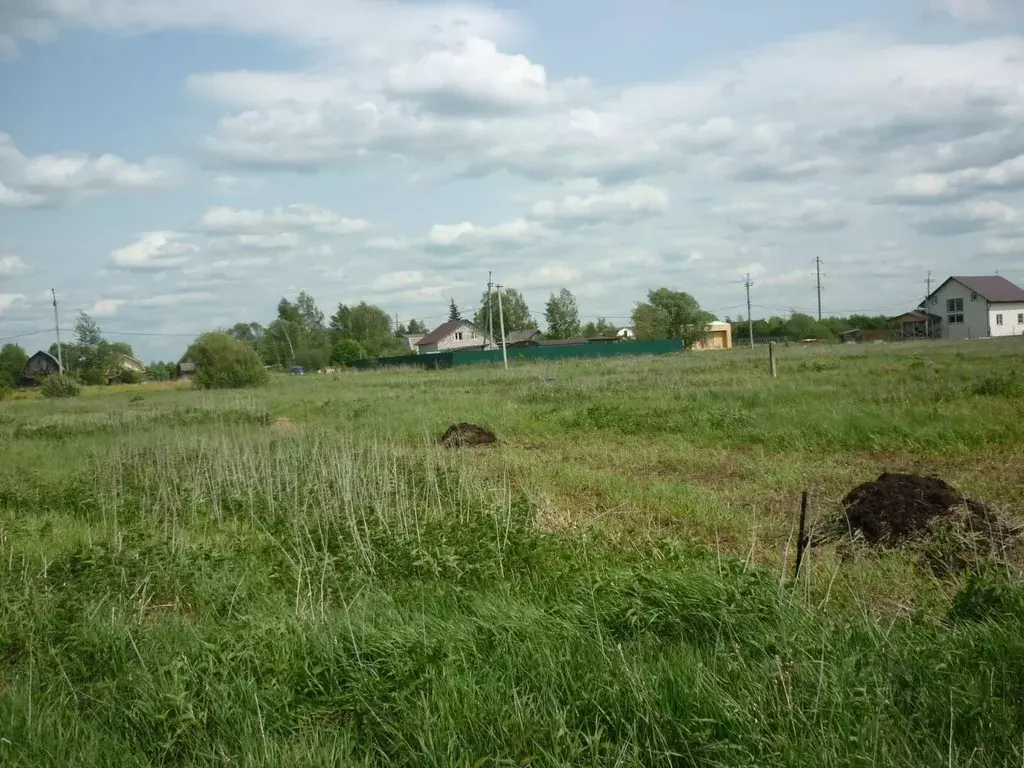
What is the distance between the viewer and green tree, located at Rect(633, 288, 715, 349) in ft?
276

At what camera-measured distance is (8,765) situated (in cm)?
427

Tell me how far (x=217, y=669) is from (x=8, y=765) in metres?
1.10

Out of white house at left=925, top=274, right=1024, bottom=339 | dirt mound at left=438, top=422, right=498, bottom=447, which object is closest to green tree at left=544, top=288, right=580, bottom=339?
white house at left=925, top=274, right=1024, bottom=339

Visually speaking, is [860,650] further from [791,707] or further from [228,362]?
[228,362]

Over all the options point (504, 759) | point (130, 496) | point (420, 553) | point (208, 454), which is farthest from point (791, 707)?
point (208, 454)

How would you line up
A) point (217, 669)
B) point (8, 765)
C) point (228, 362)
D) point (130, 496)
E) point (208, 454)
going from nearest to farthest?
point (8, 765)
point (217, 669)
point (130, 496)
point (208, 454)
point (228, 362)

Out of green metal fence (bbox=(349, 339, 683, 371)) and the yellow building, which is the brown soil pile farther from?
the yellow building

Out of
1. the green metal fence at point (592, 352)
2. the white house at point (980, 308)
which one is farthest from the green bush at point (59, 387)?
the white house at point (980, 308)

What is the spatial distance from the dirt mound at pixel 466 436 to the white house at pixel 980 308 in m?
67.4

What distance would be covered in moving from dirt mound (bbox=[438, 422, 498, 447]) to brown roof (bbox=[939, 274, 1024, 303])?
69.6 m

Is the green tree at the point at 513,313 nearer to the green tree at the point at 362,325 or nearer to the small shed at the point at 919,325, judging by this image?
the green tree at the point at 362,325

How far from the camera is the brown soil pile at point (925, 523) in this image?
6.93 m

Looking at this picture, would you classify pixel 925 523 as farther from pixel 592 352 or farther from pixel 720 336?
pixel 720 336

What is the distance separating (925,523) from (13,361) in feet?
353
